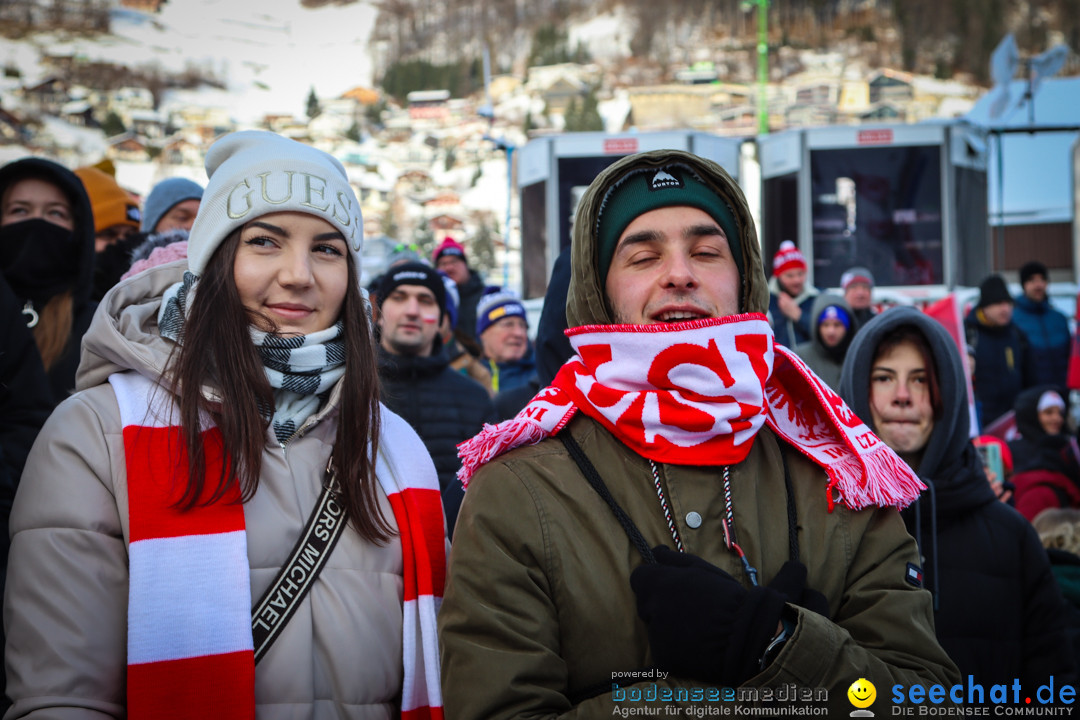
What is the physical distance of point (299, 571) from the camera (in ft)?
6.22

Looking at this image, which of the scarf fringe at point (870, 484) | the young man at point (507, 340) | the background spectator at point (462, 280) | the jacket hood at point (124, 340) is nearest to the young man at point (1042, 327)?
the background spectator at point (462, 280)

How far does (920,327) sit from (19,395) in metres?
2.64

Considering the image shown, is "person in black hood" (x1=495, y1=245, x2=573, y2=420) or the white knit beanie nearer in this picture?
the white knit beanie

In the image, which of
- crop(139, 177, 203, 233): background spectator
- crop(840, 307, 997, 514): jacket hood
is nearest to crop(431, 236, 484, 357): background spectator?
crop(139, 177, 203, 233): background spectator

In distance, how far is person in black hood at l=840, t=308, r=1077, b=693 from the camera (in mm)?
2697

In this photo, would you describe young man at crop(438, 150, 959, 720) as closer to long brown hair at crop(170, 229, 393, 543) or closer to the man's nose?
the man's nose

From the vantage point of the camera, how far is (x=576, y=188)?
1209 centimetres

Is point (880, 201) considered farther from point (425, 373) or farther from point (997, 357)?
point (425, 373)

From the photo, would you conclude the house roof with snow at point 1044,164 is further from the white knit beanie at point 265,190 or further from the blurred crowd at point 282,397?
the white knit beanie at point 265,190

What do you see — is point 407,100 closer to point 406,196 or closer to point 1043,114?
point 406,196

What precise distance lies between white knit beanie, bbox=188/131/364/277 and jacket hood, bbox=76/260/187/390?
140 millimetres

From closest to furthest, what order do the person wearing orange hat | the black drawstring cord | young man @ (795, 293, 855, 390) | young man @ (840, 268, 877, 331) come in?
the black drawstring cord → the person wearing orange hat → young man @ (795, 293, 855, 390) → young man @ (840, 268, 877, 331)

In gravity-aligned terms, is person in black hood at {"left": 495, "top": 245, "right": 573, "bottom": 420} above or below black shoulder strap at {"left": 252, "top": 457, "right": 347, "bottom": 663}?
above

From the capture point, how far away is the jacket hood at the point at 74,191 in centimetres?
365
